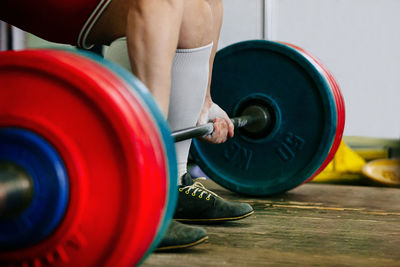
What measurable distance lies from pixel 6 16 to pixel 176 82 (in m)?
0.39

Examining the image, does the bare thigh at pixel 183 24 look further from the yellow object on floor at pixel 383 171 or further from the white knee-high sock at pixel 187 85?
the yellow object on floor at pixel 383 171

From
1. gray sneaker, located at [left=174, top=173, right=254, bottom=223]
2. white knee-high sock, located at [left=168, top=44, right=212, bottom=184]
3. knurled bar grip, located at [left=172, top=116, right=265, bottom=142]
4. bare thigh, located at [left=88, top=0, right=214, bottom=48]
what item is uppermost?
bare thigh, located at [left=88, top=0, right=214, bottom=48]

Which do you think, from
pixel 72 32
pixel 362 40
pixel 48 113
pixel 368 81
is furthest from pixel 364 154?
pixel 48 113

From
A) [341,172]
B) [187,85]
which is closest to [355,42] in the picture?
[341,172]

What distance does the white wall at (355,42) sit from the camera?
2.72 meters

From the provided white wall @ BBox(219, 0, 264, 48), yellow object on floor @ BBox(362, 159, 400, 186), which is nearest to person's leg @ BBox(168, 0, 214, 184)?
yellow object on floor @ BBox(362, 159, 400, 186)

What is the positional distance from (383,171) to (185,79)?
144 cm

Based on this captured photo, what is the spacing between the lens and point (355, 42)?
2.78m

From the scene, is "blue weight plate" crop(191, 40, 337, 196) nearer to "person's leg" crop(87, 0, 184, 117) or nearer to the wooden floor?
the wooden floor

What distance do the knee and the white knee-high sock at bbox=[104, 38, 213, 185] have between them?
0.02 meters

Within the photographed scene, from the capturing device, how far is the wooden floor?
3.15 feet

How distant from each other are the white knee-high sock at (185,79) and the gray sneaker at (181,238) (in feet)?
0.98

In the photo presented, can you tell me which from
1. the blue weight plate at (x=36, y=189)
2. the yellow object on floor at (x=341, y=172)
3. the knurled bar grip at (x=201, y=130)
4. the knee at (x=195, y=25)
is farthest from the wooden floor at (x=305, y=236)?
the yellow object on floor at (x=341, y=172)

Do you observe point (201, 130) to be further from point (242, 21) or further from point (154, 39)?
point (242, 21)
